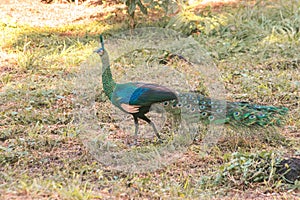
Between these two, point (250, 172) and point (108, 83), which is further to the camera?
point (108, 83)

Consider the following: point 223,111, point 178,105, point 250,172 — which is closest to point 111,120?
point 178,105

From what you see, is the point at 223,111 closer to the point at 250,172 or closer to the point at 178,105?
the point at 178,105

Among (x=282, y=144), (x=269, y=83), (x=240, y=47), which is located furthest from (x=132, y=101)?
(x=240, y=47)

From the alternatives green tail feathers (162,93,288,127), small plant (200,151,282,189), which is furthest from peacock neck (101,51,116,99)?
small plant (200,151,282,189)

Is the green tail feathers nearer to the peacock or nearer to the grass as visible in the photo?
the peacock

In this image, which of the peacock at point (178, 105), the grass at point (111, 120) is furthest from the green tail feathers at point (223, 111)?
the grass at point (111, 120)

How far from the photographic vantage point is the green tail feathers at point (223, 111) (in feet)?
15.6

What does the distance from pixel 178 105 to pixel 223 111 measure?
0.39 m

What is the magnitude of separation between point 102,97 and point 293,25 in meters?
3.74

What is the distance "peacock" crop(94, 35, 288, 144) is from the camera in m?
4.56

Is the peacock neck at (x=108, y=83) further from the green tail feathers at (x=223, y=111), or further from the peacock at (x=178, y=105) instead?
the green tail feathers at (x=223, y=111)

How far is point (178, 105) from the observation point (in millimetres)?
4879

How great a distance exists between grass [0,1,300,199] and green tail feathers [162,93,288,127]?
0.24 m

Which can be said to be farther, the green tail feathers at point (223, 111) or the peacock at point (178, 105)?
the green tail feathers at point (223, 111)
